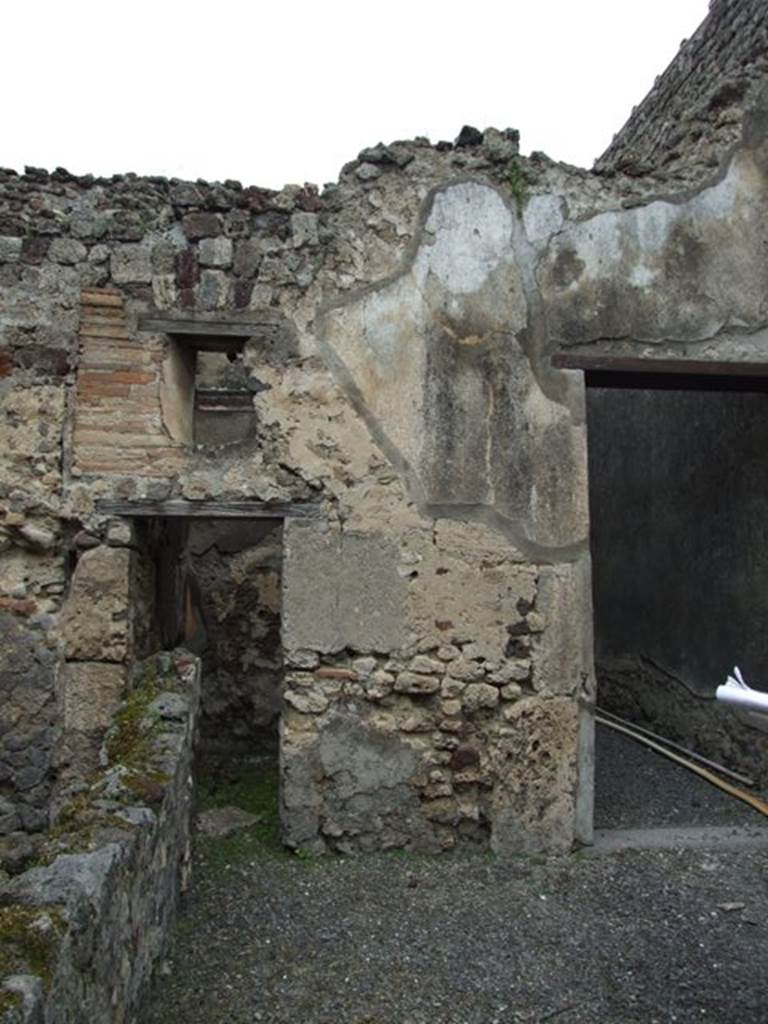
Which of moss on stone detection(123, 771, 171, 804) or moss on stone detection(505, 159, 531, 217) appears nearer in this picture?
moss on stone detection(123, 771, 171, 804)

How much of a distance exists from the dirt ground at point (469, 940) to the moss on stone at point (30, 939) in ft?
3.33

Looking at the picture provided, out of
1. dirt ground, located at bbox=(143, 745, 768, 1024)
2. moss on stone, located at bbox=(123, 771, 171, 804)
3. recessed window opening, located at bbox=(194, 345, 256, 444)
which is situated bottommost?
dirt ground, located at bbox=(143, 745, 768, 1024)

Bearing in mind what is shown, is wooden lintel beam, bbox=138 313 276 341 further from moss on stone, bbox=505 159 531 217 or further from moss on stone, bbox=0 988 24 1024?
moss on stone, bbox=0 988 24 1024

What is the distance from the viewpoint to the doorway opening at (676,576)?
16.9ft

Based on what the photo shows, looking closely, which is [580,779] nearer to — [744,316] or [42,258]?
[744,316]

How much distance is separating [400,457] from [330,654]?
0.89 meters

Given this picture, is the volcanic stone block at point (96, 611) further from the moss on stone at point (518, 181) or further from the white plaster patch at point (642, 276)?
the white plaster patch at point (642, 276)

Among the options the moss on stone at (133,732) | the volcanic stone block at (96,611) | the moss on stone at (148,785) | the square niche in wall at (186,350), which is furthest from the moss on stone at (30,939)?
the square niche in wall at (186,350)

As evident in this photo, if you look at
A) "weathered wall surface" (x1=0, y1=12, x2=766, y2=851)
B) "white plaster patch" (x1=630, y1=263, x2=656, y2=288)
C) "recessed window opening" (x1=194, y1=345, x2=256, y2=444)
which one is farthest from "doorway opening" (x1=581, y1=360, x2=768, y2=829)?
"recessed window opening" (x1=194, y1=345, x2=256, y2=444)

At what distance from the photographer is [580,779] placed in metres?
4.29

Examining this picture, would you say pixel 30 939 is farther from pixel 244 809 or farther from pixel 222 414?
pixel 222 414

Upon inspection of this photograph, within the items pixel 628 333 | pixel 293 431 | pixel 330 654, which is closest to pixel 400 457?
pixel 293 431

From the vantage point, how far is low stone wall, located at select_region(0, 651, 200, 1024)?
6.14 feet

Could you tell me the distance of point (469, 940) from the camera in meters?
3.39
